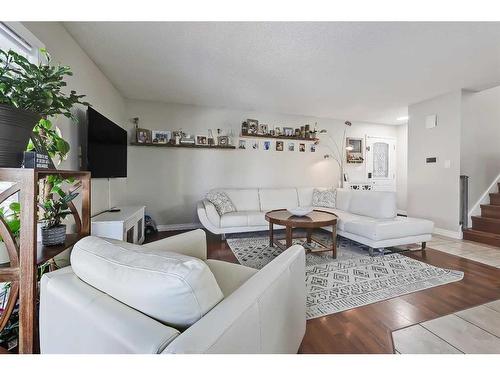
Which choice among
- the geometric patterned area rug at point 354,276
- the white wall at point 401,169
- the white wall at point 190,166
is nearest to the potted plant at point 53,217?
the geometric patterned area rug at point 354,276

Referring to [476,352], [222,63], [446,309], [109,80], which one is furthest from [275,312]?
[109,80]

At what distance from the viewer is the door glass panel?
5574 millimetres

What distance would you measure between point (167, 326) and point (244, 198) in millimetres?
3398

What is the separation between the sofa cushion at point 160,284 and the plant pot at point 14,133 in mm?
650

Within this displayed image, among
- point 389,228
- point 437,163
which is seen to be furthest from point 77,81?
point 437,163

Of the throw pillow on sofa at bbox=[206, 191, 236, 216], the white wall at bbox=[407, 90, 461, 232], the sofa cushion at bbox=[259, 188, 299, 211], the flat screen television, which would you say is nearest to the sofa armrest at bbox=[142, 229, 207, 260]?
the flat screen television

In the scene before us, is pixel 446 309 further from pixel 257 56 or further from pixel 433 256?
pixel 257 56

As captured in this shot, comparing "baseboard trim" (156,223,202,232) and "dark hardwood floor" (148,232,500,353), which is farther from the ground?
"baseboard trim" (156,223,202,232)

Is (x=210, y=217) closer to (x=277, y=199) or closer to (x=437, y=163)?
(x=277, y=199)

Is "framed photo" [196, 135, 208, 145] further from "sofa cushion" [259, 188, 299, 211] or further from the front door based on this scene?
the front door

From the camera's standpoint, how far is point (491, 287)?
1994 millimetres

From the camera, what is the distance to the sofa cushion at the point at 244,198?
3941 mm

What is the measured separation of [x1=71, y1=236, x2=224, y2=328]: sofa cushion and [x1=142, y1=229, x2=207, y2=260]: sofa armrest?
598 millimetres
